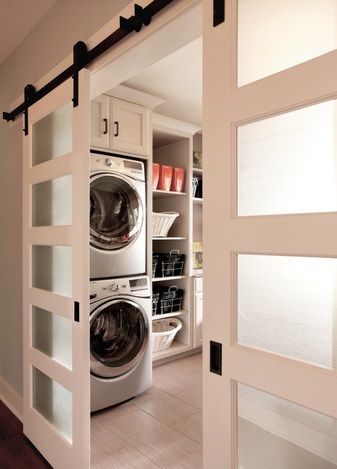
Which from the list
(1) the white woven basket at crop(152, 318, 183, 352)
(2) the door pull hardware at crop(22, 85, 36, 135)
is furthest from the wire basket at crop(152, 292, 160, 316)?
(2) the door pull hardware at crop(22, 85, 36, 135)

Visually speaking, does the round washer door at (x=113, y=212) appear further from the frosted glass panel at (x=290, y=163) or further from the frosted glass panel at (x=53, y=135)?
the frosted glass panel at (x=290, y=163)

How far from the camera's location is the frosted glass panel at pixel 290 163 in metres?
0.88

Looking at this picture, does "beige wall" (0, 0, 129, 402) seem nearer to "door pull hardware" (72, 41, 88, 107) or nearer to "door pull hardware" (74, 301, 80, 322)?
"door pull hardware" (72, 41, 88, 107)

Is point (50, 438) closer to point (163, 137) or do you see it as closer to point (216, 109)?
point (216, 109)

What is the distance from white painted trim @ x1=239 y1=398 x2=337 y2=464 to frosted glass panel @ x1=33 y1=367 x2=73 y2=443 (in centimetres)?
119

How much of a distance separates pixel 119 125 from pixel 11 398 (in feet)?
7.59

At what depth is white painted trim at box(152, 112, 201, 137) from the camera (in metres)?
3.41

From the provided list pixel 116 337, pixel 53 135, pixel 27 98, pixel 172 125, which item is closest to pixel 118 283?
pixel 116 337

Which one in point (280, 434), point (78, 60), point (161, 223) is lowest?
point (280, 434)

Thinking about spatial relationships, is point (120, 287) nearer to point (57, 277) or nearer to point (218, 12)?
point (57, 277)

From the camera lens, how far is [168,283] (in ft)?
12.2

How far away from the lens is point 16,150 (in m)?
2.55

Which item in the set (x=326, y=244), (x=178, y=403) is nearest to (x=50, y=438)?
(x=178, y=403)

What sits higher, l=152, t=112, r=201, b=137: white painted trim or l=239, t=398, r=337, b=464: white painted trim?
l=152, t=112, r=201, b=137: white painted trim
